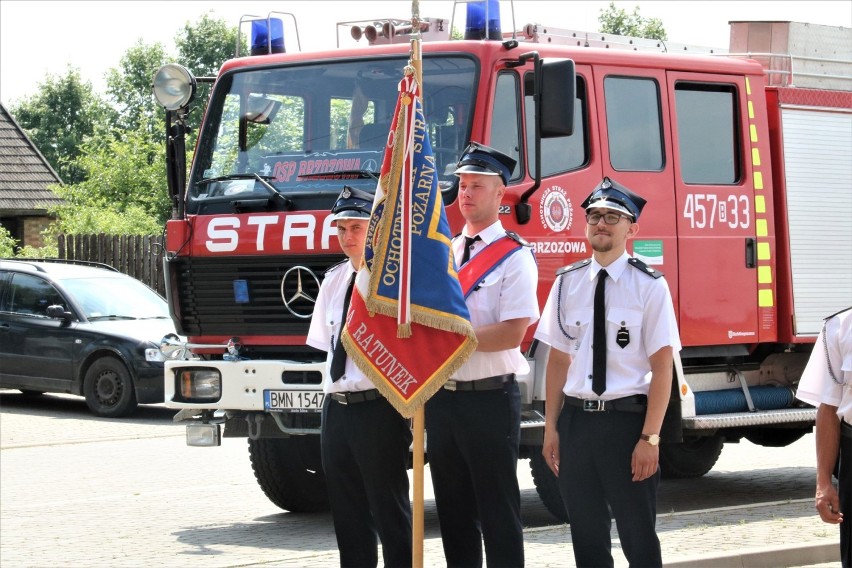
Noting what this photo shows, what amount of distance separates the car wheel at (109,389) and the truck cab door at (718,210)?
8.75 metres

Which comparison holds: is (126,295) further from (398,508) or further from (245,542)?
(398,508)

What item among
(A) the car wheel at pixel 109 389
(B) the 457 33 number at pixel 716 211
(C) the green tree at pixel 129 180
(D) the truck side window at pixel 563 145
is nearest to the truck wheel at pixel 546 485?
(D) the truck side window at pixel 563 145

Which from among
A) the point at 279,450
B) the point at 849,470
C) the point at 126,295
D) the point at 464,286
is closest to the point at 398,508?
the point at 464,286

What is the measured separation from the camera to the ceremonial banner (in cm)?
620

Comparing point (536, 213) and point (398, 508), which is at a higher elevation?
point (536, 213)

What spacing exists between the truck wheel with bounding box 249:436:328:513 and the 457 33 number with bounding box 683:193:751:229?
3.00 meters

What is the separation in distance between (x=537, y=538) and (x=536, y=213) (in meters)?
2.01

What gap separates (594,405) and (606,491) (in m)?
0.35

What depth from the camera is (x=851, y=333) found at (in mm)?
5199

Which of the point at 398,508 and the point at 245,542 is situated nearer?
the point at 398,508

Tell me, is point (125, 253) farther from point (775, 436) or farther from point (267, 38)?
point (775, 436)

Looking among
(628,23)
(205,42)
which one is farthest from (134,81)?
(628,23)

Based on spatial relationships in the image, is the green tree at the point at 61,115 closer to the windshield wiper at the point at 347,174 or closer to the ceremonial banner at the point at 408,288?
the windshield wiper at the point at 347,174

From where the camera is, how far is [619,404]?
5.89 m
